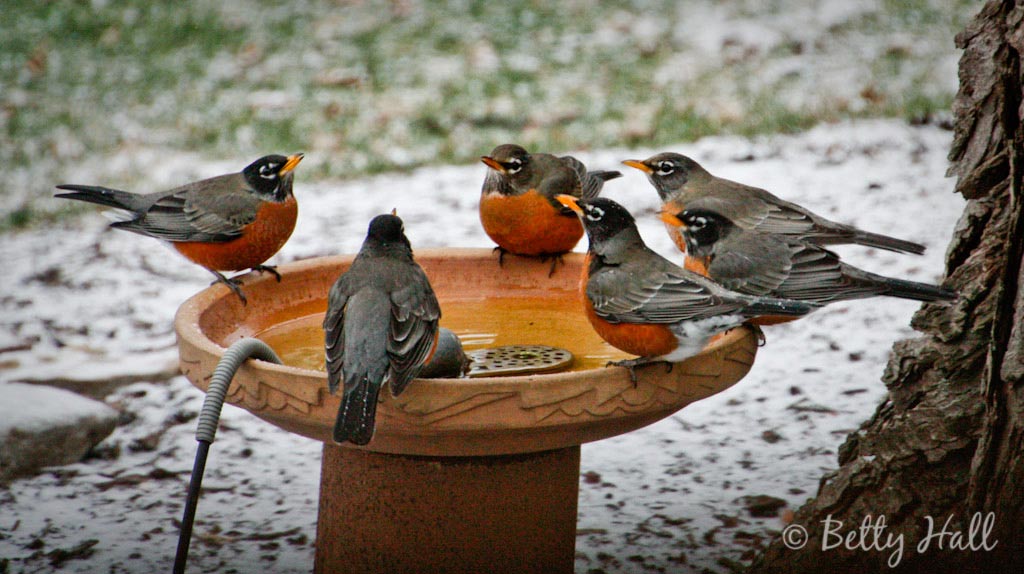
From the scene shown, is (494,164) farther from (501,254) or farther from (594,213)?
(594,213)

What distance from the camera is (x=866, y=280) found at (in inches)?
139

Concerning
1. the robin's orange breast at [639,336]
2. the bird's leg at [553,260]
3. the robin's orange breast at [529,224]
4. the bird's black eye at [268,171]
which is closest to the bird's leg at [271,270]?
the bird's black eye at [268,171]

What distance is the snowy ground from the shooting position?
4301 millimetres

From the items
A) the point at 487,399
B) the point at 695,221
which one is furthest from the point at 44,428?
the point at 695,221

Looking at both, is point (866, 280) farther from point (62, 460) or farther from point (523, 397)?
point (62, 460)

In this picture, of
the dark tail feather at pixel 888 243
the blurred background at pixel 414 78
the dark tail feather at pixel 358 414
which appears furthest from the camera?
the blurred background at pixel 414 78

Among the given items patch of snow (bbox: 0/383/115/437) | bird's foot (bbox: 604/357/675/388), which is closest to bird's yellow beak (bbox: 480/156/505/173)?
bird's foot (bbox: 604/357/675/388)

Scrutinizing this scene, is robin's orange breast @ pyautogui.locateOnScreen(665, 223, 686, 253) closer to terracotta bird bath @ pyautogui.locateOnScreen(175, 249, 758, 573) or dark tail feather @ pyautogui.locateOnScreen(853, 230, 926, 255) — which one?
terracotta bird bath @ pyautogui.locateOnScreen(175, 249, 758, 573)

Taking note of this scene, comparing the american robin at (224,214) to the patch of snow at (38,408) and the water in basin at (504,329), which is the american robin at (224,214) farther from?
the patch of snow at (38,408)

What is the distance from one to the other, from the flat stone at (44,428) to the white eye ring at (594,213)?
2.57m

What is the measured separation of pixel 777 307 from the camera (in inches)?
120

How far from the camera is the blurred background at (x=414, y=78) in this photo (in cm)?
859

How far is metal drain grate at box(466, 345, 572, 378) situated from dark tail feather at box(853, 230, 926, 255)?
3.68ft

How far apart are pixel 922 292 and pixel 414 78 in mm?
7333
